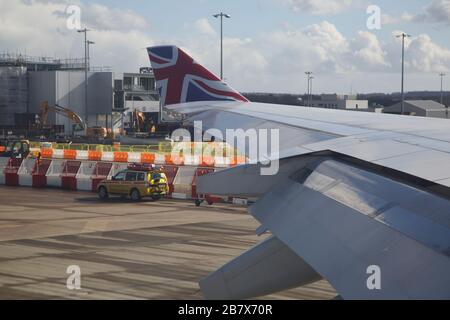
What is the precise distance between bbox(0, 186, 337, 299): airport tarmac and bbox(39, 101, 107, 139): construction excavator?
42.8 metres

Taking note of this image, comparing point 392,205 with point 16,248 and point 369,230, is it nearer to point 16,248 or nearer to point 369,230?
point 369,230

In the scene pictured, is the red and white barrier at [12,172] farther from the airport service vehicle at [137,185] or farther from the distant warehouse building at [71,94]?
the distant warehouse building at [71,94]

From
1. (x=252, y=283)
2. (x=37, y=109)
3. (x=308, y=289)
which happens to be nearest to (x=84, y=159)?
(x=308, y=289)

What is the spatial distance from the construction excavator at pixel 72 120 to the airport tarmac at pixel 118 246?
42.8 meters

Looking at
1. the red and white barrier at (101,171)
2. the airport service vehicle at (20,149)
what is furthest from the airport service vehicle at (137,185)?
the airport service vehicle at (20,149)

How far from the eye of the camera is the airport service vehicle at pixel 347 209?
361cm

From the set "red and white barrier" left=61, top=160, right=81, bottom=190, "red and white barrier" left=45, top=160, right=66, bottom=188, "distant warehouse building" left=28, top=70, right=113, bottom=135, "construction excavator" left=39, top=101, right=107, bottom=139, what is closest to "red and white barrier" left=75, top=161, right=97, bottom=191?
"red and white barrier" left=61, top=160, right=81, bottom=190

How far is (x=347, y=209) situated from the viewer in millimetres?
4387

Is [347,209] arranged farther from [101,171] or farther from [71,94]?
[71,94]

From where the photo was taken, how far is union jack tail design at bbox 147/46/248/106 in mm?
11586

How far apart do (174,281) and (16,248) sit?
5.29 meters

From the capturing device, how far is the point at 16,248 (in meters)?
Result: 16.2

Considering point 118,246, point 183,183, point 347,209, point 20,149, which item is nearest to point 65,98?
point 20,149

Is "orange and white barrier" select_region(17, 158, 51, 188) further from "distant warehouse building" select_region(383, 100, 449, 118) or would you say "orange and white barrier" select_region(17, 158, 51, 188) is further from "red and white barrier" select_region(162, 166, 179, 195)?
"distant warehouse building" select_region(383, 100, 449, 118)
